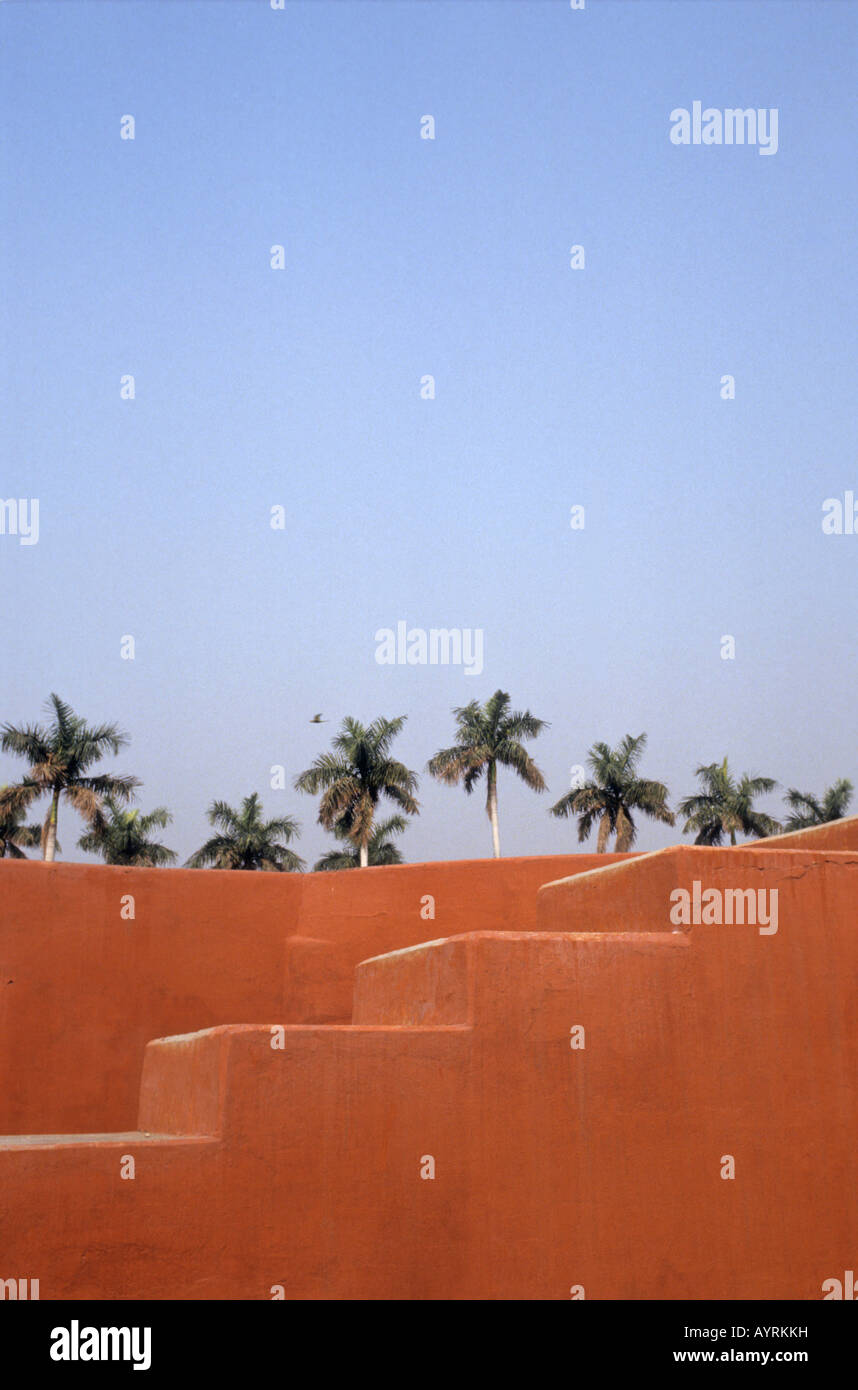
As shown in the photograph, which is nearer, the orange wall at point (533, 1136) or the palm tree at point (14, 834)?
the orange wall at point (533, 1136)

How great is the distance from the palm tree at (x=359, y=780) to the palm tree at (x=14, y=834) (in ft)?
24.3

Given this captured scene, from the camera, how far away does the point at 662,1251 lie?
268 inches

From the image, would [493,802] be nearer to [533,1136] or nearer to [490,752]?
[490,752]

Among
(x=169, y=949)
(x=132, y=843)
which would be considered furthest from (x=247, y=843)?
(x=169, y=949)

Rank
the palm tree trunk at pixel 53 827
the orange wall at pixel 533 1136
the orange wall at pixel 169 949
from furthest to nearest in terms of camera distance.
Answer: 1. the palm tree trunk at pixel 53 827
2. the orange wall at pixel 169 949
3. the orange wall at pixel 533 1136

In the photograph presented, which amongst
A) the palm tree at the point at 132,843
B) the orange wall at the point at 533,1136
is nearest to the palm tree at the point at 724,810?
the palm tree at the point at 132,843

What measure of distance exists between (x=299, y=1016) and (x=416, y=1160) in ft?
14.3

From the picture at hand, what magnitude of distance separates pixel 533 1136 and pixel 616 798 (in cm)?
2812

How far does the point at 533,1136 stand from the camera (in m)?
6.76

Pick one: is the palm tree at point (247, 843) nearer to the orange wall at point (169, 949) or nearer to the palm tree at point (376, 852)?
the palm tree at point (376, 852)

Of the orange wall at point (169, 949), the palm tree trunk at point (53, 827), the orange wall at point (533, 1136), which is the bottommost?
the orange wall at point (533, 1136)

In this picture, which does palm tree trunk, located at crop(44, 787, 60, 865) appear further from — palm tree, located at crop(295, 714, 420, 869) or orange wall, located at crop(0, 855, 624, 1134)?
orange wall, located at crop(0, 855, 624, 1134)

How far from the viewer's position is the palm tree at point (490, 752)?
33.7 m

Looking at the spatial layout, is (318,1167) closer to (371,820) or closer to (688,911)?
(688,911)
